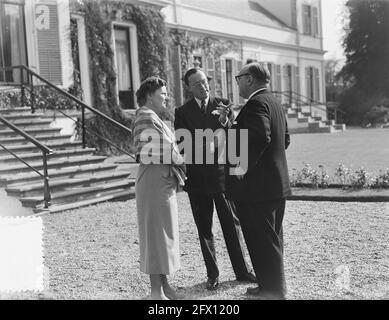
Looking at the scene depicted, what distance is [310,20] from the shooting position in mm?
29703

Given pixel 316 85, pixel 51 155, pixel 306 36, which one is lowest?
pixel 51 155

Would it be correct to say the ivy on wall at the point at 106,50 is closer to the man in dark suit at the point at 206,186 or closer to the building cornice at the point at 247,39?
the building cornice at the point at 247,39

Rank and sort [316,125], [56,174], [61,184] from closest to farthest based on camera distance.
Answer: [61,184]
[56,174]
[316,125]

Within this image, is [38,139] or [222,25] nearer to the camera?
[38,139]

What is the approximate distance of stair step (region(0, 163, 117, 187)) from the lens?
8.12 m

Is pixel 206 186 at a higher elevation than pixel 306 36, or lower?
lower

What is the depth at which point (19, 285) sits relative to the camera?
424 cm

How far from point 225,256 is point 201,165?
1323 mm

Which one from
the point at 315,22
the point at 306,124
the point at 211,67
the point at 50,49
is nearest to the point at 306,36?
the point at 315,22

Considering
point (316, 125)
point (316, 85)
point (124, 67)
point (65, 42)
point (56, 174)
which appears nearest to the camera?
point (56, 174)

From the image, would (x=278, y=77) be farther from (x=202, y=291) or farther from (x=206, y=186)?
(x=202, y=291)

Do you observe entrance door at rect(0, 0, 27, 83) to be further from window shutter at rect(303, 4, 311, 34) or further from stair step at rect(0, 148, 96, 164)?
window shutter at rect(303, 4, 311, 34)

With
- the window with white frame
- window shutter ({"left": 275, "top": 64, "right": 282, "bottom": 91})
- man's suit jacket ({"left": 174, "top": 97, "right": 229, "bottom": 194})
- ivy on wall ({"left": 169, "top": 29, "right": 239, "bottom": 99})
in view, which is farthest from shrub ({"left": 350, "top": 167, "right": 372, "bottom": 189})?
the window with white frame

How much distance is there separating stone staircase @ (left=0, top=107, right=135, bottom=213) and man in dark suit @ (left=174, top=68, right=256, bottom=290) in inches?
160
